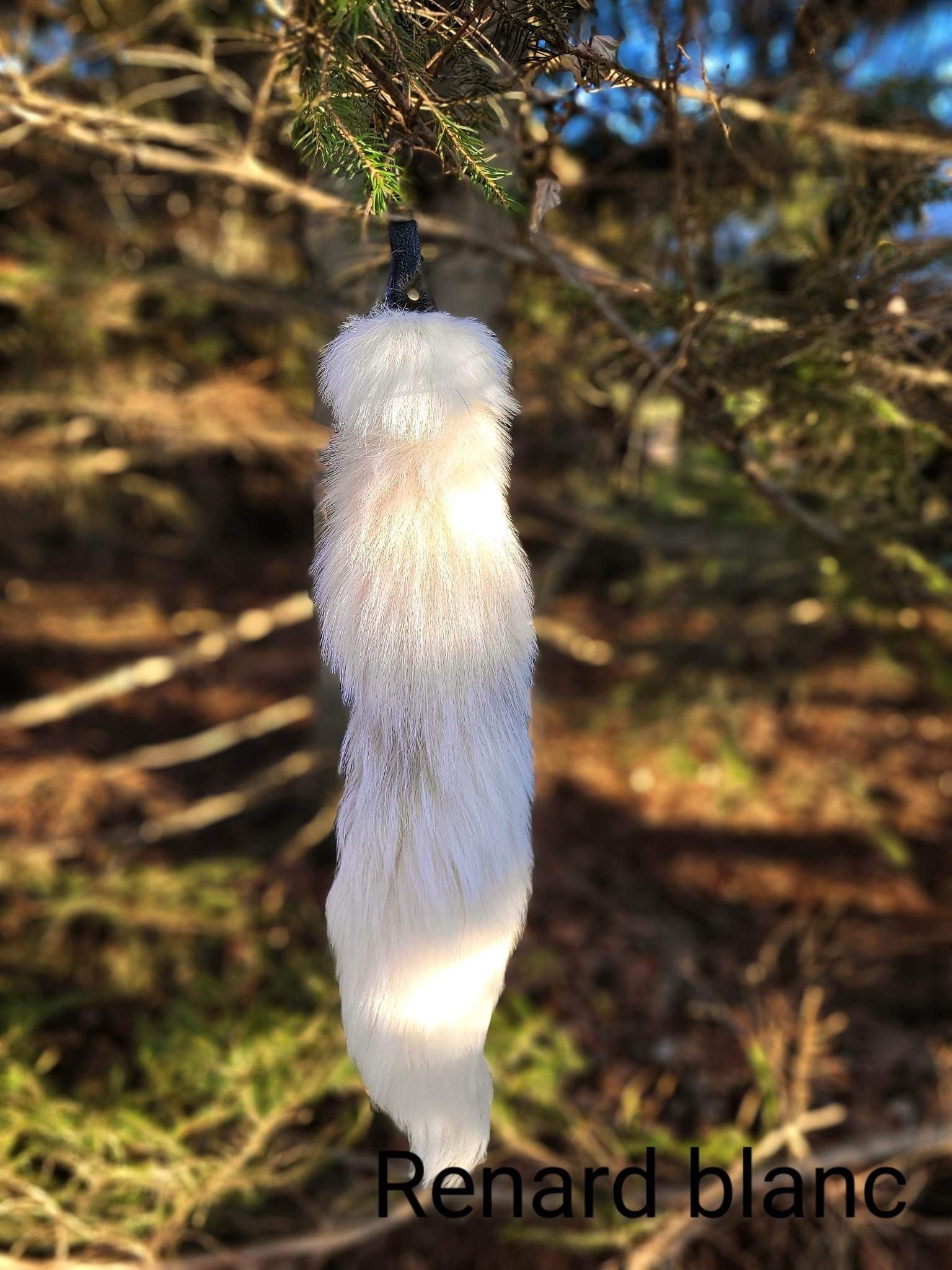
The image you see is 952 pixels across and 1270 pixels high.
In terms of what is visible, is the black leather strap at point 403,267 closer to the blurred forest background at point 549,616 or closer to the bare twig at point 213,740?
the blurred forest background at point 549,616

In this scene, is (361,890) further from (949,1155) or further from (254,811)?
(254,811)

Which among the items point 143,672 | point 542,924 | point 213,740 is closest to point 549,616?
point 542,924

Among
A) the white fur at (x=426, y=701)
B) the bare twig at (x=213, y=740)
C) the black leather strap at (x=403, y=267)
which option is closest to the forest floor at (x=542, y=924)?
the bare twig at (x=213, y=740)

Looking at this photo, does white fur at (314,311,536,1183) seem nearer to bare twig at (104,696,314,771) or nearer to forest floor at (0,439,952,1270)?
forest floor at (0,439,952,1270)

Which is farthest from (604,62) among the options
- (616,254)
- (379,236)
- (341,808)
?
(616,254)

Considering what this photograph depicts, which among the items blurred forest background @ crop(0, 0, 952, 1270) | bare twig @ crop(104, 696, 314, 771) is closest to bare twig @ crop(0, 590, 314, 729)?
blurred forest background @ crop(0, 0, 952, 1270)

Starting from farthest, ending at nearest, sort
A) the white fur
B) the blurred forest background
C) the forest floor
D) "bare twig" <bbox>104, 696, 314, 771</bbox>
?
1. "bare twig" <bbox>104, 696, 314, 771</bbox>
2. the forest floor
3. the blurred forest background
4. the white fur
